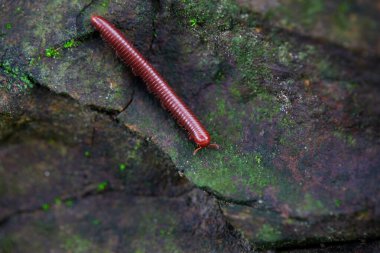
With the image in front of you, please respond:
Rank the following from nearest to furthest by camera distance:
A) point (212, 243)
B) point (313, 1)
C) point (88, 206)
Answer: point (313, 1), point (212, 243), point (88, 206)

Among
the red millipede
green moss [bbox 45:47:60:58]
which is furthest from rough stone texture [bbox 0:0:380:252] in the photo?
the red millipede

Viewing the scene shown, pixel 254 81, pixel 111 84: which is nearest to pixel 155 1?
pixel 111 84

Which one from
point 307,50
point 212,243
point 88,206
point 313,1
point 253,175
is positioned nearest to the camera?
point 313,1

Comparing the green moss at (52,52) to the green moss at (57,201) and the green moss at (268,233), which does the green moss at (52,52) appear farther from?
the green moss at (268,233)

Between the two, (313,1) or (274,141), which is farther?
(274,141)

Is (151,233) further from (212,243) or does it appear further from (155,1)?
(155,1)

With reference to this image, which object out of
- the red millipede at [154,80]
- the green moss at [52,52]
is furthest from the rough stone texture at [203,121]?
the red millipede at [154,80]

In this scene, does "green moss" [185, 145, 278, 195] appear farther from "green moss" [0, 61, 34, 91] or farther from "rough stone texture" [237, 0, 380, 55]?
"green moss" [0, 61, 34, 91]

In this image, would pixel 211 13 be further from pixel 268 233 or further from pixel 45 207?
pixel 45 207
